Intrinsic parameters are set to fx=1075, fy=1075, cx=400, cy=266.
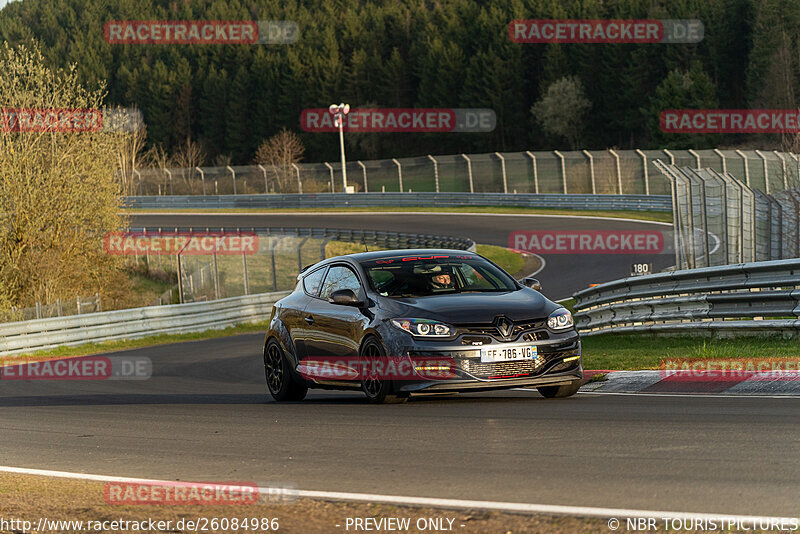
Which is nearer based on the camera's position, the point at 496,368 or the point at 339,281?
the point at 496,368

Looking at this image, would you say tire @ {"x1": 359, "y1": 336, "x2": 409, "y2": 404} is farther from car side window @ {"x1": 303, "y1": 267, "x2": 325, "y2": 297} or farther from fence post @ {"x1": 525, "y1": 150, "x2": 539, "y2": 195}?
fence post @ {"x1": 525, "y1": 150, "x2": 539, "y2": 195}

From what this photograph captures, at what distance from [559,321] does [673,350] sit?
4.09m

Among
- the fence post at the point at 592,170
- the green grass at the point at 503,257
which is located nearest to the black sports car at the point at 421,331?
the green grass at the point at 503,257

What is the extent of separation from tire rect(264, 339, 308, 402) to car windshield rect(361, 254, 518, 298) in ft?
5.70

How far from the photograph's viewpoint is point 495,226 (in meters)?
50.0

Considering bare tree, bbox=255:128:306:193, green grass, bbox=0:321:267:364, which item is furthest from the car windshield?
bare tree, bbox=255:128:306:193

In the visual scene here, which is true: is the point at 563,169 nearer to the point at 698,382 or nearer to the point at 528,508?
the point at 698,382

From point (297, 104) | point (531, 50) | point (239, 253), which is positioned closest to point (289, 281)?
point (239, 253)

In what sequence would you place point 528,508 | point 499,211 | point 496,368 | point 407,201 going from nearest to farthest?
point 528,508
point 496,368
point 499,211
point 407,201

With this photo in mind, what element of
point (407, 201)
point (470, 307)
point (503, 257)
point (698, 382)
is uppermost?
point (407, 201)

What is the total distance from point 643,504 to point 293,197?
206ft

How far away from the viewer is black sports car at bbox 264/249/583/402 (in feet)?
32.9

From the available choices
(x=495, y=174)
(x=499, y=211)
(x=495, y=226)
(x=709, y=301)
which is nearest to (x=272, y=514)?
(x=709, y=301)

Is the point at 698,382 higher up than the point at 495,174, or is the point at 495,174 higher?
the point at 495,174
